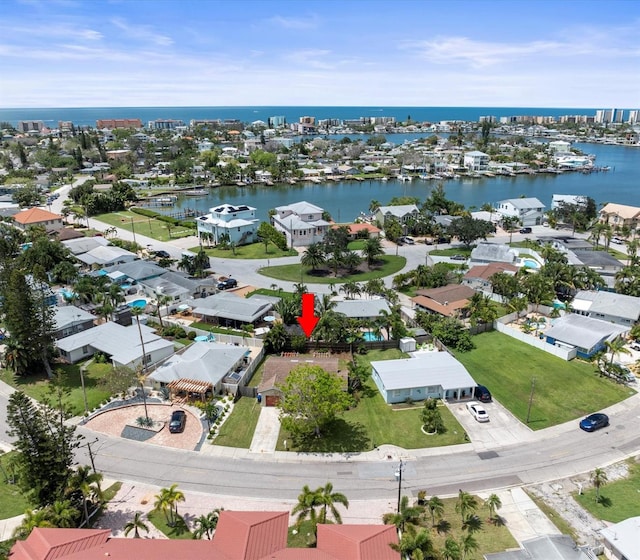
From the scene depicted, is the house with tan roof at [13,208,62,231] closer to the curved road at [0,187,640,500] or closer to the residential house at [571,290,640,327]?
the curved road at [0,187,640,500]

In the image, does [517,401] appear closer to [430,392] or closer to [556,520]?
[430,392]

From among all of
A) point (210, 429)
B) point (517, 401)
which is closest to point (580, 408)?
point (517, 401)

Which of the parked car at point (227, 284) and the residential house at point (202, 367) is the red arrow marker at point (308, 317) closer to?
the residential house at point (202, 367)

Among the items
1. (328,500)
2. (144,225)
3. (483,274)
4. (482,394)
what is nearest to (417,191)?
(144,225)

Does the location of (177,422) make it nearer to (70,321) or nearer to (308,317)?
(308,317)

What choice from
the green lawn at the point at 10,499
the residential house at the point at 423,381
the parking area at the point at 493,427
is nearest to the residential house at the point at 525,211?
the residential house at the point at 423,381

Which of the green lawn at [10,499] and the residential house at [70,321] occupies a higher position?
the residential house at [70,321]

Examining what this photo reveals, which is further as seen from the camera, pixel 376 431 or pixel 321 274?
pixel 321 274
